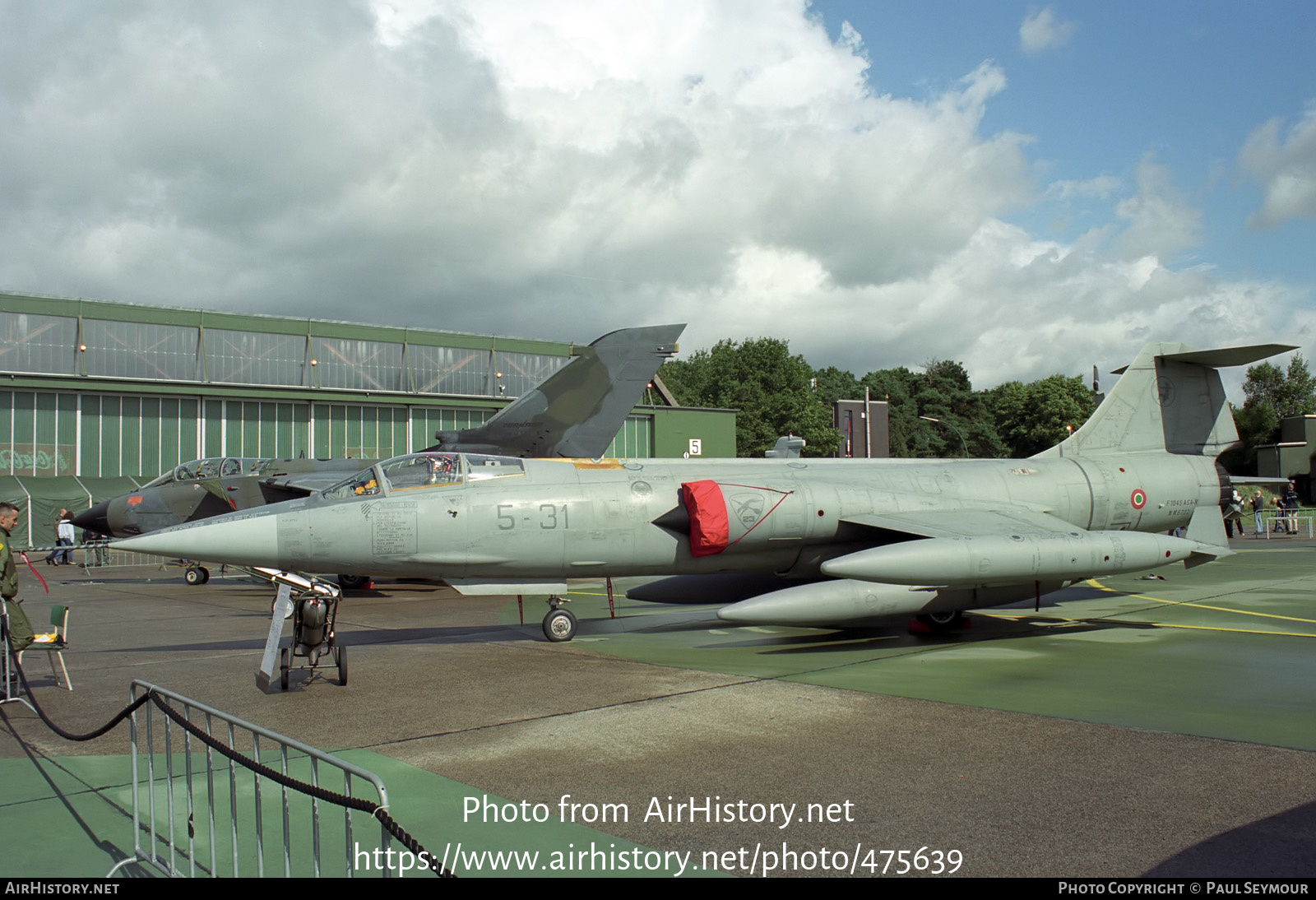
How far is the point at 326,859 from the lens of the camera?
4.18 metres

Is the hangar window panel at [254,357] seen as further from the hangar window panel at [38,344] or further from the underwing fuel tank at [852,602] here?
the underwing fuel tank at [852,602]

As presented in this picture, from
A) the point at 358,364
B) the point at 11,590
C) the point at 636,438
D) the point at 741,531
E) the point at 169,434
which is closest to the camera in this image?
the point at 11,590

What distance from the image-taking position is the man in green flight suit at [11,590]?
305 inches

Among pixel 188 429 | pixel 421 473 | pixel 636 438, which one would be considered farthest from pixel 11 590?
pixel 636 438

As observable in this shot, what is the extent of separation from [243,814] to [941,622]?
8.93 m

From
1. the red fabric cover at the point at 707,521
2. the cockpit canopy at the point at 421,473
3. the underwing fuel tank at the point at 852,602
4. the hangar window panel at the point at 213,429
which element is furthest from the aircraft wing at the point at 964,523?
the hangar window panel at the point at 213,429

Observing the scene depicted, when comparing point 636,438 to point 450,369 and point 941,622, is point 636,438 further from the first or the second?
point 941,622

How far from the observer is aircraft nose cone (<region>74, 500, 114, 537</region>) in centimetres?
2080

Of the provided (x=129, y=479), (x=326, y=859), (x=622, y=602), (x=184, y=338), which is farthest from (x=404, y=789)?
(x=184, y=338)

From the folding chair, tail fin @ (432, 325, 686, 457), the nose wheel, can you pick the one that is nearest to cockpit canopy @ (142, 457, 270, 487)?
tail fin @ (432, 325, 686, 457)

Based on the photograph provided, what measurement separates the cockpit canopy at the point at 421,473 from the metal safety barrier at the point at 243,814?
4.04 m

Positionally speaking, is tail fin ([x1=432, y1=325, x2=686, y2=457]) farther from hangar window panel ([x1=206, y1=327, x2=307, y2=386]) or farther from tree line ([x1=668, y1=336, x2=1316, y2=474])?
tree line ([x1=668, y1=336, x2=1316, y2=474])

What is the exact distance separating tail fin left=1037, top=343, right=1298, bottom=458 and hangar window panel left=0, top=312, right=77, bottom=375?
33668mm

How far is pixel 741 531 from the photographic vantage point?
10.7 m
